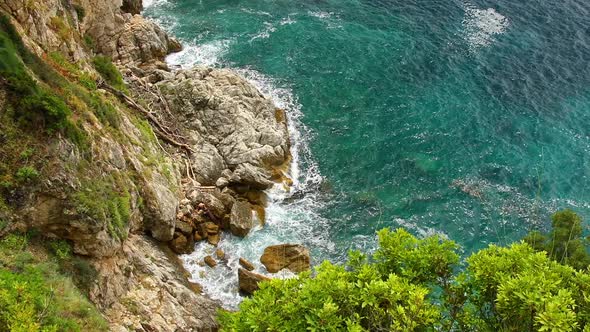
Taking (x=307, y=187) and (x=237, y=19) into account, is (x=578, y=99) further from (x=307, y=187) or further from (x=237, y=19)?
(x=237, y=19)

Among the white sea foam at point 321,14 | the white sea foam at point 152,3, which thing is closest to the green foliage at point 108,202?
the white sea foam at point 152,3

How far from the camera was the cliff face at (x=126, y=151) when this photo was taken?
66.8ft

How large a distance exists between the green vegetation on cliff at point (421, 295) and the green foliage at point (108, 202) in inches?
361

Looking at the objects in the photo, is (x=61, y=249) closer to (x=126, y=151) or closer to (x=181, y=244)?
(x=126, y=151)

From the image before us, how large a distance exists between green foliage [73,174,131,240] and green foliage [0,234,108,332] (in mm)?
2611

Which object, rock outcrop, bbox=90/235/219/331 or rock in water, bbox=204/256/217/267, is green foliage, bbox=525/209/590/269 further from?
rock in water, bbox=204/256/217/267

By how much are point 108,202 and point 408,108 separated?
3345 centimetres

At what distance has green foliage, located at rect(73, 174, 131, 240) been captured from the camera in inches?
838

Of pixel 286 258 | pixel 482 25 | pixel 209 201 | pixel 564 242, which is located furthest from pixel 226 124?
pixel 482 25

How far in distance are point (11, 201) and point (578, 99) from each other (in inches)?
2076

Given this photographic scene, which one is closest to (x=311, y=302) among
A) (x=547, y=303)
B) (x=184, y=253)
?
(x=547, y=303)

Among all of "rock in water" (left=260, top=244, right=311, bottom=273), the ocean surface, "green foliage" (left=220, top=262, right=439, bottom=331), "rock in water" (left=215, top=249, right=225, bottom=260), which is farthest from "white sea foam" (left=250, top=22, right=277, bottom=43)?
"green foliage" (left=220, top=262, right=439, bottom=331)

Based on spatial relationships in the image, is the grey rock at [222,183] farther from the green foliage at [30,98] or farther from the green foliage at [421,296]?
the green foliage at [421,296]

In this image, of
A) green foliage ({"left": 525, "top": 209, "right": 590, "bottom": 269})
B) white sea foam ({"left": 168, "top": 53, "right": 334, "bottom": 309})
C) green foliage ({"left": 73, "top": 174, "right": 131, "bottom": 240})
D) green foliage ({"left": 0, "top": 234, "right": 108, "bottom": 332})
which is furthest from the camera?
white sea foam ({"left": 168, "top": 53, "right": 334, "bottom": 309})
